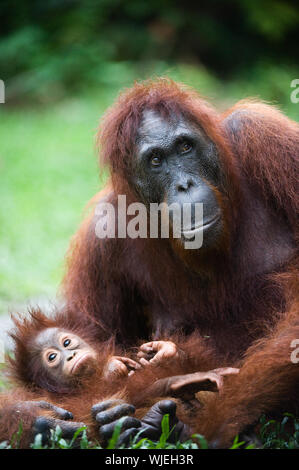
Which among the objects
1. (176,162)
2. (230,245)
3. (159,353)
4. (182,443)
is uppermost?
(176,162)

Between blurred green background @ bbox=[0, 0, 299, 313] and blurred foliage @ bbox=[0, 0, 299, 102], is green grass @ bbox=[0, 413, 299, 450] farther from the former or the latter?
blurred foliage @ bbox=[0, 0, 299, 102]

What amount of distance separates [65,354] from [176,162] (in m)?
1.28

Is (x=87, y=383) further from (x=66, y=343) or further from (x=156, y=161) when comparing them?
(x=156, y=161)

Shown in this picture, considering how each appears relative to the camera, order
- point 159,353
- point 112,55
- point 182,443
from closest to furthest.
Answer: point 182,443, point 159,353, point 112,55

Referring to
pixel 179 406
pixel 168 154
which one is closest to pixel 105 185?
pixel 168 154

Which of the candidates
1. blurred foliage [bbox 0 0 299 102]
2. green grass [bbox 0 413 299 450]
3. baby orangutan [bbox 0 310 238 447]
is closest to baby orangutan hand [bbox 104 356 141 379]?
baby orangutan [bbox 0 310 238 447]

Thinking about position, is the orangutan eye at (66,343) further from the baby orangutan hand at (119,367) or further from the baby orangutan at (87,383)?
the baby orangutan hand at (119,367)

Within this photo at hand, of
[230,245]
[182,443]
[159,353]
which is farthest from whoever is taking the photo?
[230,245]

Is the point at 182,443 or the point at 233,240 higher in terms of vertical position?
the point at 233,240

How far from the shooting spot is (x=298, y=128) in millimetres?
3951

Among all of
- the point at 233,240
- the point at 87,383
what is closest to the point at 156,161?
the point at 233,240

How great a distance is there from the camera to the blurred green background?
11672mm

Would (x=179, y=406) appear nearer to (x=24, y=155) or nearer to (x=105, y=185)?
(x=105, y=185)

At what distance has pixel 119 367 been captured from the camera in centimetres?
358
